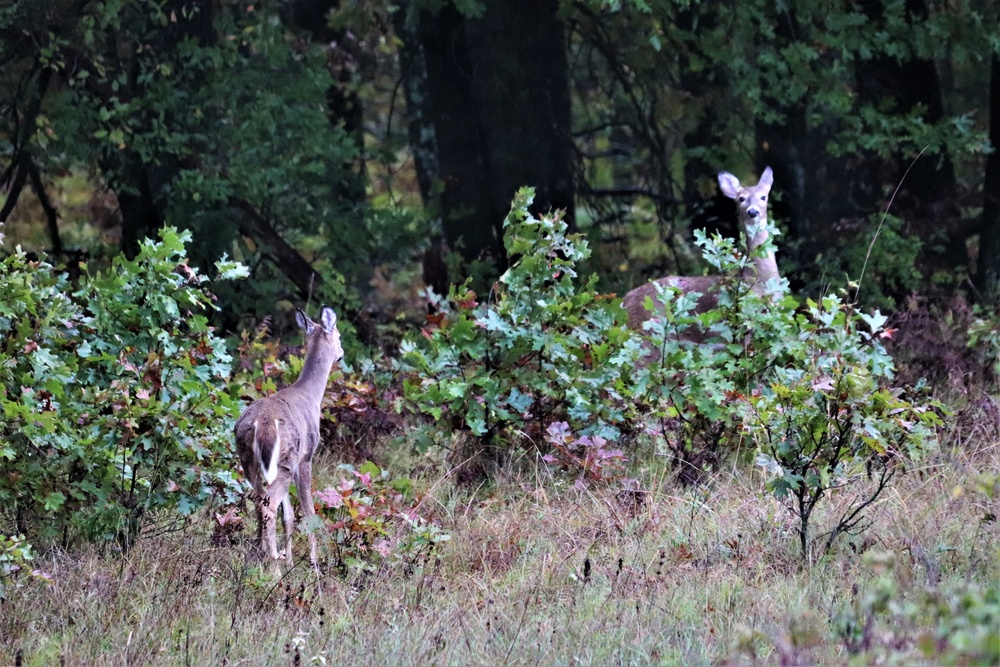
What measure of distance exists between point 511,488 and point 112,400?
218 cm

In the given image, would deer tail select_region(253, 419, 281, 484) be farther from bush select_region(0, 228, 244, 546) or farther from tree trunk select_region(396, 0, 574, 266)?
tree trunk select_region(396, 0, 574, 266)

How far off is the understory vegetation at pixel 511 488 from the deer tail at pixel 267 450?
0.25 metres

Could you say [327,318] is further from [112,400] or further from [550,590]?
[550,590]

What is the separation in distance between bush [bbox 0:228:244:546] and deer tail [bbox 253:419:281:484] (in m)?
0.27

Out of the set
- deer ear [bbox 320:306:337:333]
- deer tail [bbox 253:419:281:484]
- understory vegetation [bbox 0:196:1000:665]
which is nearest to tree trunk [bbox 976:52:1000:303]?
understory vegetation [bbox 0:196:1000:665]

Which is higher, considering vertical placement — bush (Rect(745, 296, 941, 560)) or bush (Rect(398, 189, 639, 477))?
bush (Rect(398, 189, 639, 477))

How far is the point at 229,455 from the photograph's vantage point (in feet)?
22.6

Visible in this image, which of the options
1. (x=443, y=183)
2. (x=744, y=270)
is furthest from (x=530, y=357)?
(x=443, y=183)

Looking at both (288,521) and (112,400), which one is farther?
(288,521)

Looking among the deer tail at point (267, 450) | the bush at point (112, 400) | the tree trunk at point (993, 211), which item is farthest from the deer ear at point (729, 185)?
the deer tail at point (267, 450)

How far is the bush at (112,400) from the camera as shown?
249 inches

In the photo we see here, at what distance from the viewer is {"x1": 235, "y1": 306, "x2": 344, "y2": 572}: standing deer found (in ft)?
20.9

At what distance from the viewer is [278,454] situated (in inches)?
258

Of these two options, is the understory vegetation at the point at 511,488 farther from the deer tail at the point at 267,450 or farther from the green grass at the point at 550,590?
the deer tail at the point at 267,450
